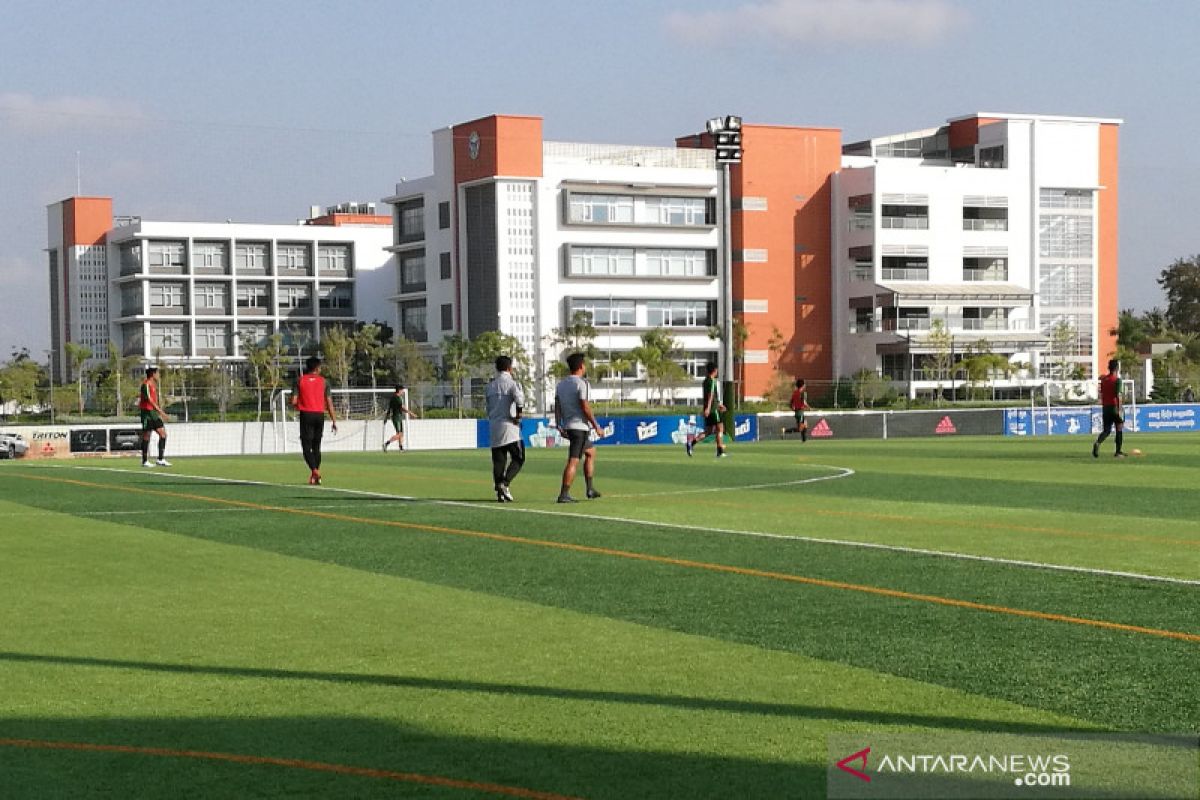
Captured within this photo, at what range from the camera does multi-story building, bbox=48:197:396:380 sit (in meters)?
126

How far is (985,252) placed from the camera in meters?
110

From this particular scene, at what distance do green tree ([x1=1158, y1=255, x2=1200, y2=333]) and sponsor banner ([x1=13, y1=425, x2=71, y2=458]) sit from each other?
118m

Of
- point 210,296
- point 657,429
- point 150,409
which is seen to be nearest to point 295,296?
point 210,296

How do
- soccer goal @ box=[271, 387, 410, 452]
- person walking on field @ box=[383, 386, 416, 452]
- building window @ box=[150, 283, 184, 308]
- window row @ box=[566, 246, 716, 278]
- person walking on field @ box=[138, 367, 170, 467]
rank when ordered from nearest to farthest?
person walking on field @ box=[138, 367, 170, 467] < person walking on field @ box=[383, 386, 416, 452] < soccer goal @ box=[271, 387, 410, 452] < window row @ box=[566, 246, 716, 278] < building window @ box=[150, 283, 184, 308]

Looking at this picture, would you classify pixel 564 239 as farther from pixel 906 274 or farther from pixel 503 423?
pixel 503 423

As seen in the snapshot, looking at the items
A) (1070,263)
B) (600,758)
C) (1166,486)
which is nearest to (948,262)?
(1070,263)

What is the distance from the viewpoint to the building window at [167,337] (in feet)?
414

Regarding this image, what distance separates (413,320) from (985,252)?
39.9 m

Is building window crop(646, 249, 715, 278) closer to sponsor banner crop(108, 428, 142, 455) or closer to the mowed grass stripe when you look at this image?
sponsor banner crop(108, 428, 142, 455)

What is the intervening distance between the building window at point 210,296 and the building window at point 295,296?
466 centimetres

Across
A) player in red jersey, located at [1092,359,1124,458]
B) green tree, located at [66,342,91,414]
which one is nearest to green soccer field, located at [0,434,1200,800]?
player in red jersey, located at [1092,359,1124,458]

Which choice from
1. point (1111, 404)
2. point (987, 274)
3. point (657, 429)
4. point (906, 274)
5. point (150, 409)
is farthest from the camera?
point (987, 274)

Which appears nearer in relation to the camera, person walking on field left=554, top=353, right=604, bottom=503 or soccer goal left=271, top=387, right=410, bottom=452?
person walking on field left=554, top=353, right=604, bottom=503

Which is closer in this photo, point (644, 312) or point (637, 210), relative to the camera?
point (637, 210)
